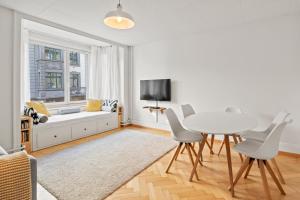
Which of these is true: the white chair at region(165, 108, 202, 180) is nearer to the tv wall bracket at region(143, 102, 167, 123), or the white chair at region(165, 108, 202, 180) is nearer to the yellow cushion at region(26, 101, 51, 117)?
the tv wall bracket at region(143, 102, 167, 123)

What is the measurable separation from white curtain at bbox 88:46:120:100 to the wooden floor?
3204 millimetres

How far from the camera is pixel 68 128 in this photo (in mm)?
3803

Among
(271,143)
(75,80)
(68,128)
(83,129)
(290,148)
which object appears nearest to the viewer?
(271,143)

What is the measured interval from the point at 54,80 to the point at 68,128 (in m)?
1.78

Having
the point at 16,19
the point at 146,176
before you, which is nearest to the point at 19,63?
the point at 16,19

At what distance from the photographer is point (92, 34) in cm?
417

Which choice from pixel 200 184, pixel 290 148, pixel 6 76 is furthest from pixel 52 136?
pixel 290 148

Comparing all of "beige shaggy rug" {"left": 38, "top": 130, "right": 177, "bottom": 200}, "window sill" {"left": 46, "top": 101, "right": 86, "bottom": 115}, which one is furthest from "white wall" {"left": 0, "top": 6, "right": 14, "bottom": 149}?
"window sill" {"left": 46, "top": 101, "right": 86, "bottom": 115}

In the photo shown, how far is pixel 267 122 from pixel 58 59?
5.29 m

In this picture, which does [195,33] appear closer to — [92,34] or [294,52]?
[294,52]

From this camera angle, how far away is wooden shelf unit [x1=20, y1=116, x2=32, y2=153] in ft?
10.2

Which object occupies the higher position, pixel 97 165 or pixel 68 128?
pixel 68 128

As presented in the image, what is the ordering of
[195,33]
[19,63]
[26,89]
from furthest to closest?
[195,33], [26,89], [19,63]

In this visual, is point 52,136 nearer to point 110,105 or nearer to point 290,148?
point 110,105
